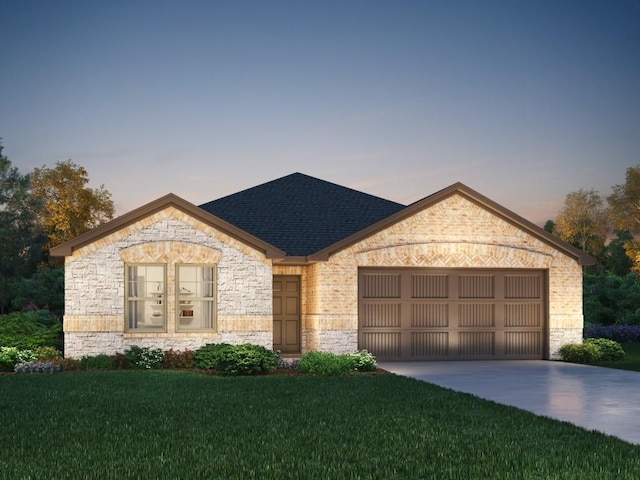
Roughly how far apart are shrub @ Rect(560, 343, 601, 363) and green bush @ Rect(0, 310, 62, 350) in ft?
46.7

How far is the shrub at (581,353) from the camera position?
24250 millimetres

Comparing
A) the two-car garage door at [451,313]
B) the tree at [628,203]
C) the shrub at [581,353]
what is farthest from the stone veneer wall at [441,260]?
the tree at [628,203]

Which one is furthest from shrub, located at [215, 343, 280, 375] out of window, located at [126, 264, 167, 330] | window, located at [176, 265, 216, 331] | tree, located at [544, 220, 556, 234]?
tree, located at [544, 220, 556, 234]

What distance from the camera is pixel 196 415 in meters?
12.9

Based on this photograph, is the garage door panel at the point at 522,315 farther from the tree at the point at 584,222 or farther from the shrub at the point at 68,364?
the tree at the point at 584,222

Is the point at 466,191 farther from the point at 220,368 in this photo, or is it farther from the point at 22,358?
the point at 22,358

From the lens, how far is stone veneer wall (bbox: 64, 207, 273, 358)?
21844mm

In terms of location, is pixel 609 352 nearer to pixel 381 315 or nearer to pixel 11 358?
pixel 381 315

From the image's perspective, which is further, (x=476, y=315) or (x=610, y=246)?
(x=610, y=246)

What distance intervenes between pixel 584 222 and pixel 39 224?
42.3m

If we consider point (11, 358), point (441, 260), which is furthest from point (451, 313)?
point (11, 358)

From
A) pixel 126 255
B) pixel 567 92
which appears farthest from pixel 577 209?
pixel 126 255

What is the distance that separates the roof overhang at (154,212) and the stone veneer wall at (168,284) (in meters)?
0.13

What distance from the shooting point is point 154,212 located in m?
22.4
